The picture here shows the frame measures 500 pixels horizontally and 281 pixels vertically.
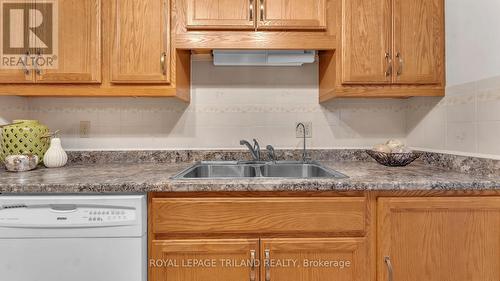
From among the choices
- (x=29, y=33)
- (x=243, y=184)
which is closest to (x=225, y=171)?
(x=243, y=184)

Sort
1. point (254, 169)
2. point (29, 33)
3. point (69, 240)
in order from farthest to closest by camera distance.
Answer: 1. point (254, 169)
2. point (29, 33)
3. point (69, 240)

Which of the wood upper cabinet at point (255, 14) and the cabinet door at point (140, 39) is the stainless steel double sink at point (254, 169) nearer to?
the cabinet door at point (140, 39)

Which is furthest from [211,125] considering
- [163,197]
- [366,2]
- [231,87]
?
[366,2]

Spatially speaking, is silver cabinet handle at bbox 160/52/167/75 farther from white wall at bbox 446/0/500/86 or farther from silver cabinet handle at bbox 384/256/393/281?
white wall at bbox 446/0/500/86

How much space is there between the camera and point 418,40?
5.19ft

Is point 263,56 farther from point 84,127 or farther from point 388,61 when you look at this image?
point 84,127

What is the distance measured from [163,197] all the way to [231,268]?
1.31 ft

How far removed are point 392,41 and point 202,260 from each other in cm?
145

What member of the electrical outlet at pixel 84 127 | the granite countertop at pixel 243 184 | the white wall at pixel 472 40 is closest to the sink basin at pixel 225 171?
the granite countertop at pixel 243 184

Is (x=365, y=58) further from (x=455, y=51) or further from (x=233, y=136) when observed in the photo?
(x=233, y=136)

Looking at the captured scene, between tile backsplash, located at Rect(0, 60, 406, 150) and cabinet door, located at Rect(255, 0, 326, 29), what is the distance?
0.38 meters

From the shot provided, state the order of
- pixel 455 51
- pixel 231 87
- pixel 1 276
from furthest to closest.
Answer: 1. pixel 231 87
2. pixel 455 51
3. pixel 1 276

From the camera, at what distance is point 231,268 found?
119 cm

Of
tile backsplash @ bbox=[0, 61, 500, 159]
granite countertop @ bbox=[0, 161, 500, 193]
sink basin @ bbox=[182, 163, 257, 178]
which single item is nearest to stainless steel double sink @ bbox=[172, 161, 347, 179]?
sink basin @ bbox=[182, 163, 257, 178]
